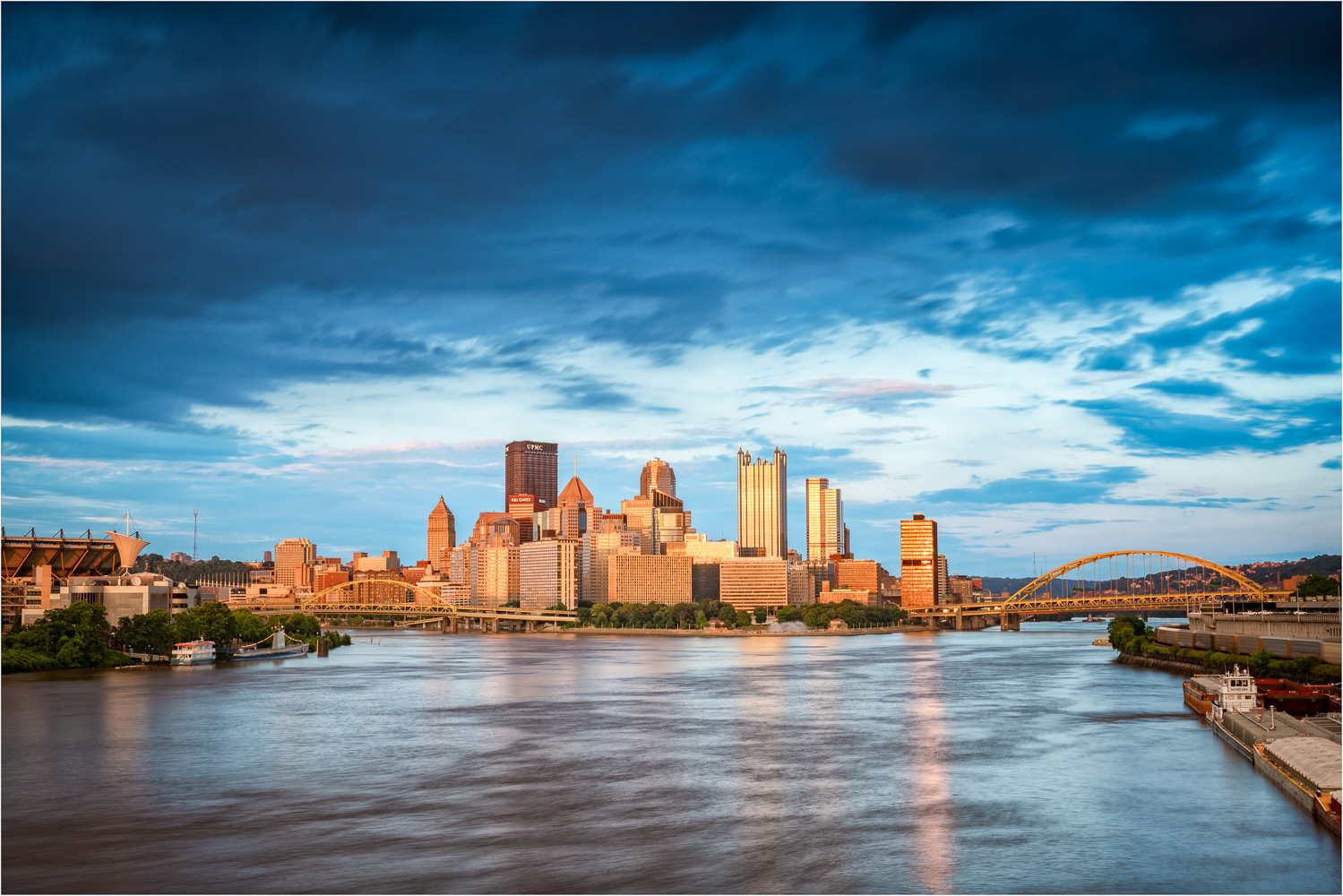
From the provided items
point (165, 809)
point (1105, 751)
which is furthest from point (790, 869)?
point (1105, 751)

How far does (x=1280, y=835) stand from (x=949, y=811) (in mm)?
7065

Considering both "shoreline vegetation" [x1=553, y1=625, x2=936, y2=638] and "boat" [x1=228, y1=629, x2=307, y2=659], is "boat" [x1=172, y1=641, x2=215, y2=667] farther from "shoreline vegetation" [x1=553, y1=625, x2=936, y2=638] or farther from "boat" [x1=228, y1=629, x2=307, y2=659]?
"shoreline vegetation" [x1=553, y1=625, x2=936, y2=638]

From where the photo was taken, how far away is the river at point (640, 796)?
77.9 feet

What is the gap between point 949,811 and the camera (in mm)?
29234

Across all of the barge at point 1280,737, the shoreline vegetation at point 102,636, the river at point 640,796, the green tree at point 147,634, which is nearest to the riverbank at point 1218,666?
the barge at point 1280,737

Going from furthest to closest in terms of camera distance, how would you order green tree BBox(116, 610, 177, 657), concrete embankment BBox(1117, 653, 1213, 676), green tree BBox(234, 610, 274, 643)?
green tree BBox(234, 610, 274, 643) < green tree BBox(116, 610, 177, 657) < concrete embankment BBox(1117, 653, 1213, 676)

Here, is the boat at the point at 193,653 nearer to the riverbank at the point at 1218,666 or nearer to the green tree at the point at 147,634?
the green tree at the point at 147,634

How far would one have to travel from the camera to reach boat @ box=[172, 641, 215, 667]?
82438 millimetres

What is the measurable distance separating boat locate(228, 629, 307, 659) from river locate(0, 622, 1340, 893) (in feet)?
111

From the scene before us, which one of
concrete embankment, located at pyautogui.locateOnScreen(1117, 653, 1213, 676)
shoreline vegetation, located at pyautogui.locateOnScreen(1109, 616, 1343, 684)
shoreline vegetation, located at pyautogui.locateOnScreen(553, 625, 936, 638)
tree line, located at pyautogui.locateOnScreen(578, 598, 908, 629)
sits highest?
shoreline vegetation, located at pyautogui.locateOnScreen(1109, 616, 1343, 684)

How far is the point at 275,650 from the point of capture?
99250 mm

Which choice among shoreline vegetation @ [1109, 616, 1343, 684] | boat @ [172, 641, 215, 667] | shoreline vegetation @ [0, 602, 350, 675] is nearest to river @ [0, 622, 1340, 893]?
shoreline vegetation @ [1109, 616, 1343, 684]

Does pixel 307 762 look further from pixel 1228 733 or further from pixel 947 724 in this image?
pixel 1228 733

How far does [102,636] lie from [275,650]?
18350 mm
